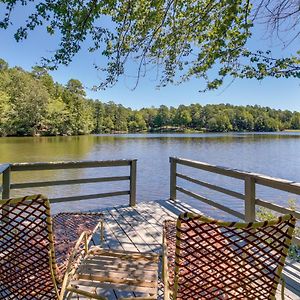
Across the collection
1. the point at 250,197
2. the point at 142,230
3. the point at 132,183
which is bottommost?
the point at 142,230

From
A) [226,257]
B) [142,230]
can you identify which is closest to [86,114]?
[142,230]

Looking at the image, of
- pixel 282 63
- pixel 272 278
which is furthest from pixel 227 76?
pixel 272 278

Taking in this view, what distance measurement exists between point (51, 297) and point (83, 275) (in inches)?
8.8

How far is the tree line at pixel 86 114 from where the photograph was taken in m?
35.2

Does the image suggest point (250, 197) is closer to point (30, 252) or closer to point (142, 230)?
point (142, 230)

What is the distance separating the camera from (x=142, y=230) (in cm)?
362

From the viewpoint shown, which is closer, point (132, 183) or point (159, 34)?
point (132, 183)

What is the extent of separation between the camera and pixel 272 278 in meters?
1.42

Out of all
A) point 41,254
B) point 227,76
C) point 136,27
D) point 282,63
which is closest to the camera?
point 41,254

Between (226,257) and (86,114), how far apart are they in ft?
159

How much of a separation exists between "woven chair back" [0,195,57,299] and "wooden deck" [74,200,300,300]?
0.70 meters

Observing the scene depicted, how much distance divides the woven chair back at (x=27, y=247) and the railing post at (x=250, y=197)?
7.76ft

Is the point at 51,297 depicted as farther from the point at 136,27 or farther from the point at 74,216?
the point at 136,27

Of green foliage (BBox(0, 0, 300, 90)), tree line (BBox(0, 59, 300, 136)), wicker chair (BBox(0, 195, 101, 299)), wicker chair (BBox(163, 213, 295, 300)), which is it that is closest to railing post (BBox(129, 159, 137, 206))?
green foliage (BBox(0, 0, 300, 90))
